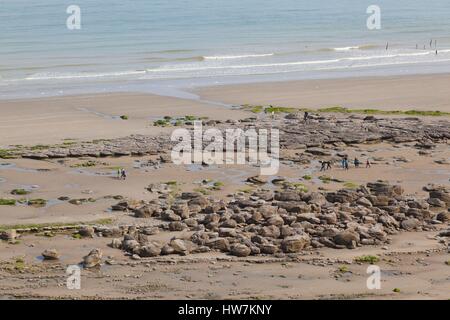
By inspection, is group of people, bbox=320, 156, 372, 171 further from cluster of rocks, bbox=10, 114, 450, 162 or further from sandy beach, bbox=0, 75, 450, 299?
cluster of rocks, bbox=10, 114, 450, 162

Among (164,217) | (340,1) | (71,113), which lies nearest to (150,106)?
(71,113)

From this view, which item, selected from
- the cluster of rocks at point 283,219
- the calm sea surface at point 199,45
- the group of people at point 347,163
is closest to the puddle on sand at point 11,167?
the cluster of rocks at point 283,219

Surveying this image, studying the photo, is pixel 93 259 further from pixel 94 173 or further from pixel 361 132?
pixel 361 132

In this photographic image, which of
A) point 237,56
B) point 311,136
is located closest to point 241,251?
point 311,136

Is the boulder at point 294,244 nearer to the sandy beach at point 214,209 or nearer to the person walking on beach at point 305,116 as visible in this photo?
the sandy beach at point 214,209
